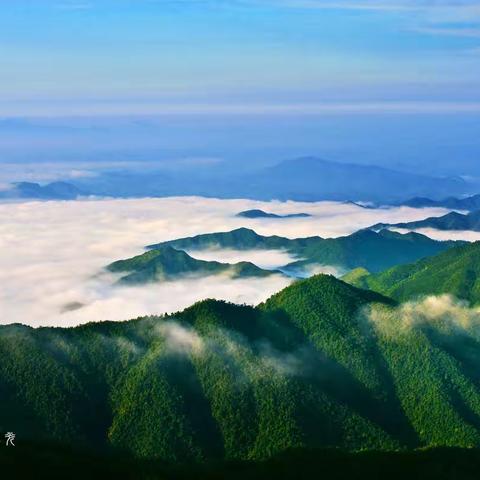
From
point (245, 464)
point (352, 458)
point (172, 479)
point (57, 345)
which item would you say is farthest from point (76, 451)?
point (57, 345)

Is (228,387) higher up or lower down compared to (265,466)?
lower down

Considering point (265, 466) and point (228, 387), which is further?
point (228, 387)

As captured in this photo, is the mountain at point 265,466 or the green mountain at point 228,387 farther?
the green mountain at point 228,387

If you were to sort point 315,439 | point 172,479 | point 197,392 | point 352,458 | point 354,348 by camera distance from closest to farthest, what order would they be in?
point 172,479, point 352,458, point 315,439, point 197,392, point 354,348

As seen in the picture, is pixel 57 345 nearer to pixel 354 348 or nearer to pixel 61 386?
pixel 61 386

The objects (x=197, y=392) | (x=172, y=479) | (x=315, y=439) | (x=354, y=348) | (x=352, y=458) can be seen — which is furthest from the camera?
(x=354, y=348)

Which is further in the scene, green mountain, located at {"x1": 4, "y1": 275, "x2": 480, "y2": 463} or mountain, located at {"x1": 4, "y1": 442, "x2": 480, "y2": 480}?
green mountain, located at {"x1": 4, "y1": 275, "x2": 480, "y2": 463}

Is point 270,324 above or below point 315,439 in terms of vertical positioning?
above

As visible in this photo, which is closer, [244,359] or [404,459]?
[404,459]
